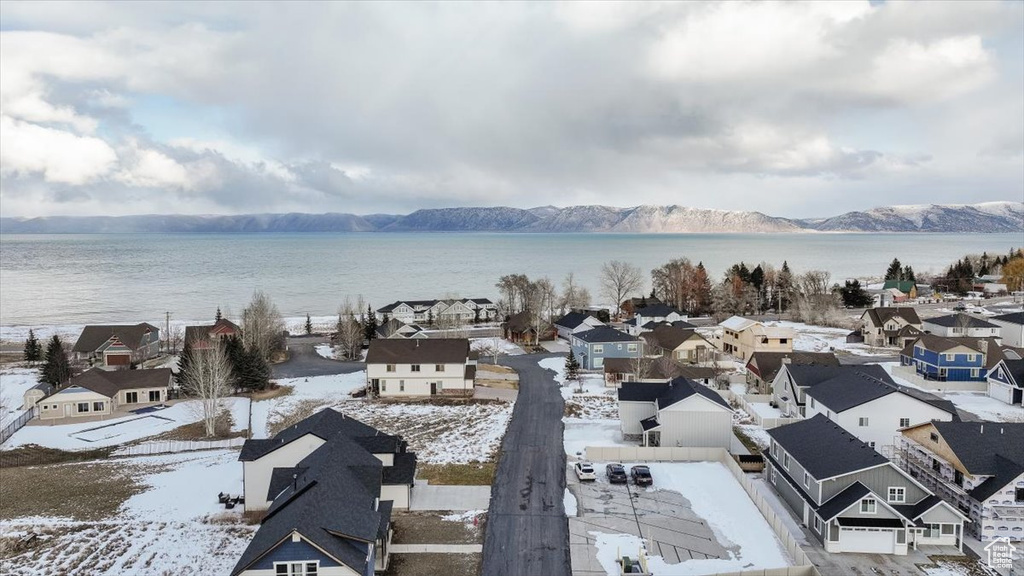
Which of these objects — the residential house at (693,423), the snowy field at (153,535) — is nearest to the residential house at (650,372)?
the residential house at (693,423)

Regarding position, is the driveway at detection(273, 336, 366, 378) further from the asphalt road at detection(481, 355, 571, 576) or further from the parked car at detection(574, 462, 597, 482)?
the parked car at detection(574, 462, 597, 482)

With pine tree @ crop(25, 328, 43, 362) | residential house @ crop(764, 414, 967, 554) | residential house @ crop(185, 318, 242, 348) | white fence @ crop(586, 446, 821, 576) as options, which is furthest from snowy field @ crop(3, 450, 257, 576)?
pine tree @ crop(25, 328, 43, 362)

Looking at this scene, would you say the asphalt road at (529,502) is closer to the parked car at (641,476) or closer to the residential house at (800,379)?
the parked car at (641,476)

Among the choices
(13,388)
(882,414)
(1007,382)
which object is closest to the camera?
(882,414)

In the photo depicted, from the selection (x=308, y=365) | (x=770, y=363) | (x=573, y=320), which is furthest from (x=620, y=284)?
(x=308, y=365)

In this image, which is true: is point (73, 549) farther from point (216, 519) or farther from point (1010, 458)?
point (1010, 458)

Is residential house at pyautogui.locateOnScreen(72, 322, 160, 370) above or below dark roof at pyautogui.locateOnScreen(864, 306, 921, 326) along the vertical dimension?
below

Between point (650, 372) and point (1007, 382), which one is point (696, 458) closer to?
point (650, 372)

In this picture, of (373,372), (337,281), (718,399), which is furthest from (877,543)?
(337,281)
